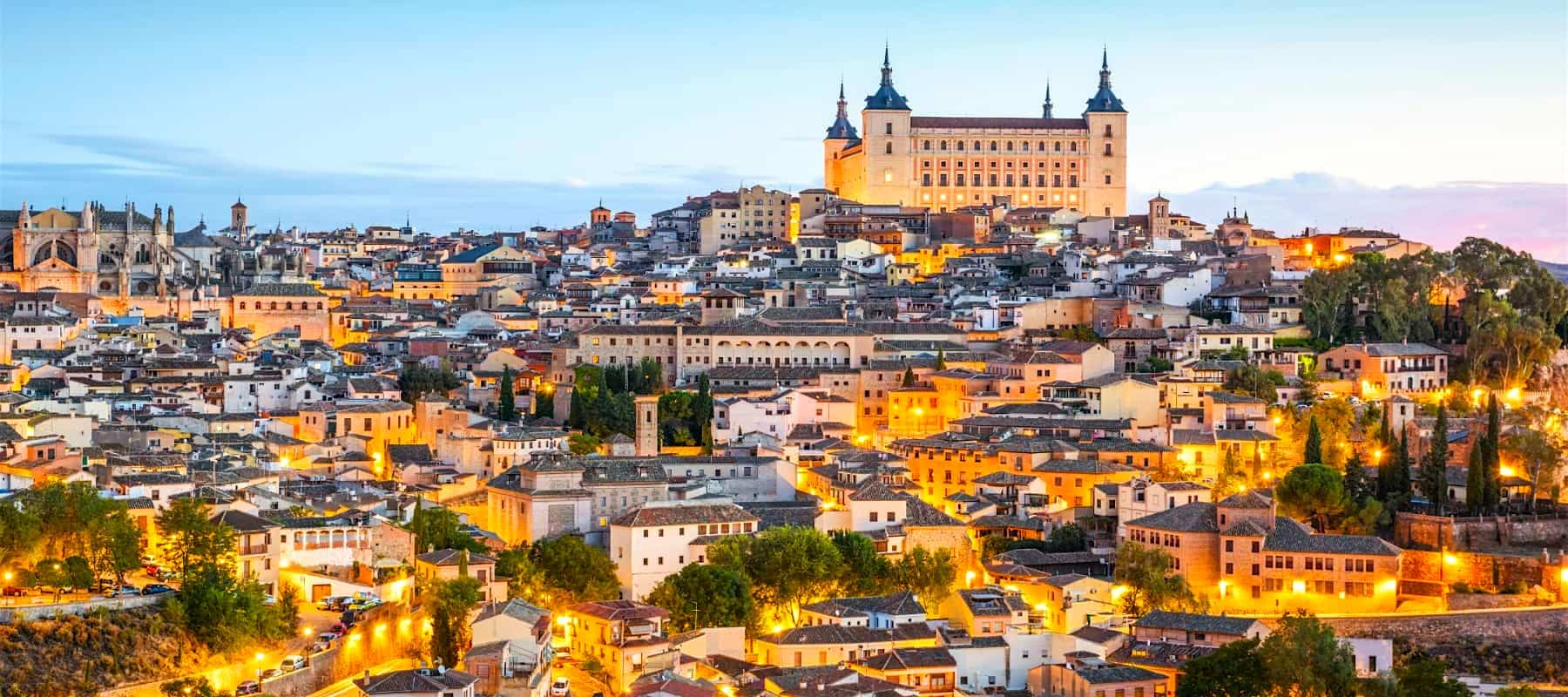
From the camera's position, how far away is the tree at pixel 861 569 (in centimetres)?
2612

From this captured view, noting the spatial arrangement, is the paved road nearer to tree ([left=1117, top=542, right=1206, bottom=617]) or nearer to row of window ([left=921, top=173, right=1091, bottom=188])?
tree ([left=1117, top=542, right=1206, bottom=617])

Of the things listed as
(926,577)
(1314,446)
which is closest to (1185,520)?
(926,577)

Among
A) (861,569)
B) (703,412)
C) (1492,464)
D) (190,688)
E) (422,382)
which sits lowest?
(190,688)

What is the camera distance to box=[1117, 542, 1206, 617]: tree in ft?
85.9

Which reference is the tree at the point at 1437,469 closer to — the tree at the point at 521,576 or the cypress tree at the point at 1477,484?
the cypress tree at the point at 1477,484

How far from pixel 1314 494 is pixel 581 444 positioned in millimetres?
10716

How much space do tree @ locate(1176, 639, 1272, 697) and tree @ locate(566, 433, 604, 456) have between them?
1067cm

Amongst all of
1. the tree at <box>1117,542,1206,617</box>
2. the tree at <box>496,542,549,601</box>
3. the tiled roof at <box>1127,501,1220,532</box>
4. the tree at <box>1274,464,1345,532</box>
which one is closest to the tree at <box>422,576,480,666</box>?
the tree at <box>496,542,549,601</box>

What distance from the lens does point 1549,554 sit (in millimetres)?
29250

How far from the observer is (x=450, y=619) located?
76.2 ft

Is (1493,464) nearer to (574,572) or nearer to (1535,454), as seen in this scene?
(1535,454)

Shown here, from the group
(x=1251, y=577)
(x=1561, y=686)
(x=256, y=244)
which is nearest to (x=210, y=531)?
(x=1251, y=577)

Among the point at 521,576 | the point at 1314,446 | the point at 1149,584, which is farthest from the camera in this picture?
the point at 1314,446

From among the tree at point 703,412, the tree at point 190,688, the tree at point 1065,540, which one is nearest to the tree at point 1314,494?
the tree at point 1065,540
